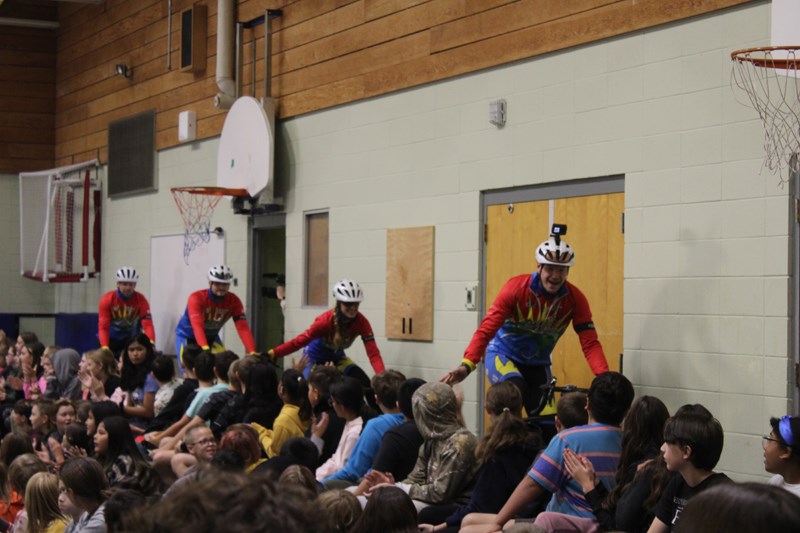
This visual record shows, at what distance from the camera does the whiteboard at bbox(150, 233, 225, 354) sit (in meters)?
11.7

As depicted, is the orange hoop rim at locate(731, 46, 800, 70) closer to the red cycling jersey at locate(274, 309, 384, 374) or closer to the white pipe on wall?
the red cycling jersey at locate(274, 309, 384, 374)

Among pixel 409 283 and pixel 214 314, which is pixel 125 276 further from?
pixel 409 283

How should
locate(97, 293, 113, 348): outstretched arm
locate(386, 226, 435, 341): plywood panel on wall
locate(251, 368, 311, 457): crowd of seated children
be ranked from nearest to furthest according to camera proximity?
locate(251, 368, 311, 457): crowd of seated children → locate(386, 226, 435, 341): plywood panel on wall → locate(97, 293, 113, 348): outstretched arm

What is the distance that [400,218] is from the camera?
28.8ft

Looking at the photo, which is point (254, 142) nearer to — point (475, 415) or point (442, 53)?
point (442, 53)

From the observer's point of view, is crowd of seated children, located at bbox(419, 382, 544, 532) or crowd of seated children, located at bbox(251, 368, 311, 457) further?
crowd of seated children, located at bbox(251, 368, 311, 457)

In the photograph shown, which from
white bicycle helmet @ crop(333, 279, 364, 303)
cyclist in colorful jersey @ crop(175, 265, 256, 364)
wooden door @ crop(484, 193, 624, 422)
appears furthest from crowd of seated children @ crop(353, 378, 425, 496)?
cyclist in colorful jersey @ crop(175, 265, 256, 364)

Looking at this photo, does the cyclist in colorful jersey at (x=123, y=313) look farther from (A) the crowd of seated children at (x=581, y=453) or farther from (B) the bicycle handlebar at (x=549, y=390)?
(A) the crowd of seated children at (x=581, y=453)

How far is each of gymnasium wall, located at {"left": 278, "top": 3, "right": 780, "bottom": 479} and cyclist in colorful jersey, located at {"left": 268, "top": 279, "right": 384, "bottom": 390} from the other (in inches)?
15.6

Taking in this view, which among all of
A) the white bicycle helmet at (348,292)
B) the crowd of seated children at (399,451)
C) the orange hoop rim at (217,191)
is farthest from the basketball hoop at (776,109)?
the orange hoop rim at (217,191)

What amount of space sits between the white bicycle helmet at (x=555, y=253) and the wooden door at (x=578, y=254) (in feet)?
2.00

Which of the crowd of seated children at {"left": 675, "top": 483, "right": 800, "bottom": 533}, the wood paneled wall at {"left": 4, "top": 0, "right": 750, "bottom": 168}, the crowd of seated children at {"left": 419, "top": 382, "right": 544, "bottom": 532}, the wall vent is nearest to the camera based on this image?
the crowd of seated children at {"left": 675, "top": 483, "right": 800, "bottom": 533}

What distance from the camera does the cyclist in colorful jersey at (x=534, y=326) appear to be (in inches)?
252

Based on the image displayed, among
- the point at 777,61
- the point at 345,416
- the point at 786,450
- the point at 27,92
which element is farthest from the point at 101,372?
the point at 27,92
